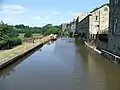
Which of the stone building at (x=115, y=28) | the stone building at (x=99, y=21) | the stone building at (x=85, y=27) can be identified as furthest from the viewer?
the stone building at (x=85, y=27)

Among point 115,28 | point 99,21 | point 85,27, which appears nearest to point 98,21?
point 99,21

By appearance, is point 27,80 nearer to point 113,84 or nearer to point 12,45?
point 113,84

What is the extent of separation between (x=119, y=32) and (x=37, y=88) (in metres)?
13.4

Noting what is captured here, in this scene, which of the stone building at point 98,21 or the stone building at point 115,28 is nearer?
the stone building at point 115,28

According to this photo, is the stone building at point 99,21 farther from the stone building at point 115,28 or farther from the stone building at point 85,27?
→ the stone building at point 115,28

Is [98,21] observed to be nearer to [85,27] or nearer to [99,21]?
[99,21]

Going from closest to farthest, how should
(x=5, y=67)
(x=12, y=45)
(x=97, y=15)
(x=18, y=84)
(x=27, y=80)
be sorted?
1. (x=18, y=84)
2. (x=27, y=80)
3. (x=5, y=67)
4. (x=12, y=45)
5. (x=97, y=15)

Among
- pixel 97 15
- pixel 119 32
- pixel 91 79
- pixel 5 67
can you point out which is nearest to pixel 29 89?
pixel 91 79

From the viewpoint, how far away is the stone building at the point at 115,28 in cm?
2538

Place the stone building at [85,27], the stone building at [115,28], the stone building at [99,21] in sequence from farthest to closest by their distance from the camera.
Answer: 1. the stone building at [85,27]
2. the stone building at [99,21]
3. the stone building at [115,28]

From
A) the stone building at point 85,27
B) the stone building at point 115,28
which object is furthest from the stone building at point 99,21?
the stone building at point 115,28

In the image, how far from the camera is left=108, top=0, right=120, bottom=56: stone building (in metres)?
25.4

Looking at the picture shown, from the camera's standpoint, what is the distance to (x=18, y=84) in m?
14.5

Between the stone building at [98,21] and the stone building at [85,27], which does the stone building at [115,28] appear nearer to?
the stone building at [98,21]
